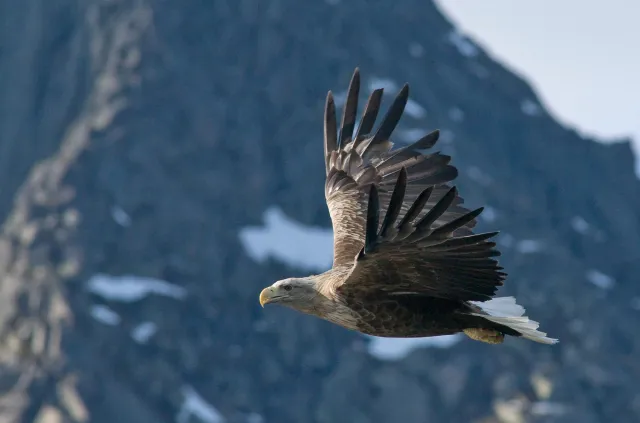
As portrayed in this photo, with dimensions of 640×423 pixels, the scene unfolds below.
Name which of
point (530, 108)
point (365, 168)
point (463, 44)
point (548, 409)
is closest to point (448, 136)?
point (530, 108)

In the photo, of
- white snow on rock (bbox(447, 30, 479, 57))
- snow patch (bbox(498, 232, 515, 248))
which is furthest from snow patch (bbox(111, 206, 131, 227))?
white snow on rock (bbox(447, 30, 479, 57))

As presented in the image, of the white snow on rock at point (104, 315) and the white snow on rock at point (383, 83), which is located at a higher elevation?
the white snow on rock at point (383, 83)

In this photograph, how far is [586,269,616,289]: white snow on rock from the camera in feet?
481

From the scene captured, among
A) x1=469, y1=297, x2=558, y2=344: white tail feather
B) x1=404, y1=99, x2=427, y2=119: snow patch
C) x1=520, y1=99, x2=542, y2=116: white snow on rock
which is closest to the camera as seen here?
x1=469, y1=297, x2=558, y2=344: white tail feather

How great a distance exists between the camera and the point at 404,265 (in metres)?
11.3

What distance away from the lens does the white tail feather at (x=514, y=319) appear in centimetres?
1220

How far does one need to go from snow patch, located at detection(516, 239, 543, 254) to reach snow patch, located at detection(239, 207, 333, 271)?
83.7ft

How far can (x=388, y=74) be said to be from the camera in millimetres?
Answer: 162375

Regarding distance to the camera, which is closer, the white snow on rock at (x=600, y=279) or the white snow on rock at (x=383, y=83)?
the white snow on rock at (x=600, y=279)

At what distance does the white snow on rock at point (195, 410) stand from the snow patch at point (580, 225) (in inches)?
2466

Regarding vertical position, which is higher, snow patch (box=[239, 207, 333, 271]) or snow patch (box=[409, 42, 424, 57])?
snow patch (box=[409, 42, 424, 57])

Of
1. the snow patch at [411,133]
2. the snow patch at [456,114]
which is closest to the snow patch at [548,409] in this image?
the snow patch at [411,133]

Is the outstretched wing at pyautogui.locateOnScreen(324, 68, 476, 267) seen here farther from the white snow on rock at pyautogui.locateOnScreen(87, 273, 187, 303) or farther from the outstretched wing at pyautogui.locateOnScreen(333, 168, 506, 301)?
the white snow on rock at pyautogui.locateOnScreen(87, 273, 187, 303)

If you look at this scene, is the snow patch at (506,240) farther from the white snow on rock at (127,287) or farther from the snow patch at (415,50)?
the white snow on rock at (127,287)
